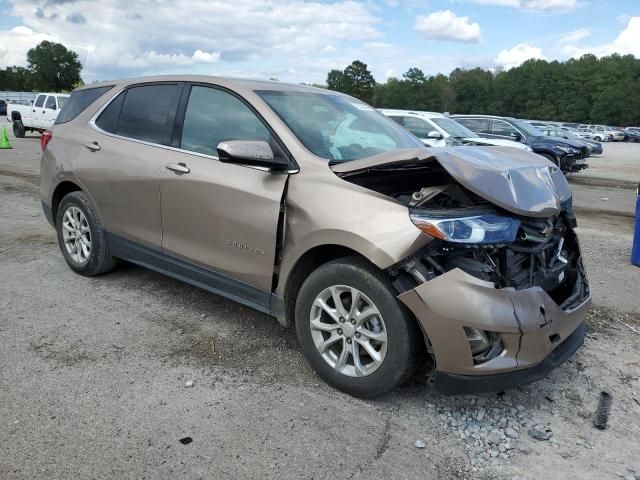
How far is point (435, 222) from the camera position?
2693mm

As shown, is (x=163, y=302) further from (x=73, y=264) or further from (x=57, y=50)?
(x=57, y=50)

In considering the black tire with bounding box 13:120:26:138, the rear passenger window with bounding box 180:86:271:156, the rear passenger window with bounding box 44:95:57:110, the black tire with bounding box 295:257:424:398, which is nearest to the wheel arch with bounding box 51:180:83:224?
the rear passenger window with bounding box 180:86:271:156

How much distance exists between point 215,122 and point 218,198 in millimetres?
600

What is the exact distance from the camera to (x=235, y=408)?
117 inches

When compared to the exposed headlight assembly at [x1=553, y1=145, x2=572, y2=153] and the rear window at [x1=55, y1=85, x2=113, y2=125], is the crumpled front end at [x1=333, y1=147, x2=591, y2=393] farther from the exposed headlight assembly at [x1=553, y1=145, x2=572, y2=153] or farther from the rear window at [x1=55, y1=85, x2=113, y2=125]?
the exposed headlight assembly at [x1=553, y1=145, x2=572, y2=153]

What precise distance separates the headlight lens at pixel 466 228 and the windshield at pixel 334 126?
2.76 feet

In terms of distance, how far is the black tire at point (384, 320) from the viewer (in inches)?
110

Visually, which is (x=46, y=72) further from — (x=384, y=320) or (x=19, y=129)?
(x=384, y=320)

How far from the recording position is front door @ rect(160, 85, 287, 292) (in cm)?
337

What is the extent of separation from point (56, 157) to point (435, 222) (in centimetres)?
378

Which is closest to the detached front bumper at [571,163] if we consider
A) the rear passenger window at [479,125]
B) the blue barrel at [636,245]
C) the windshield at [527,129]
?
the windshield at [527,129]

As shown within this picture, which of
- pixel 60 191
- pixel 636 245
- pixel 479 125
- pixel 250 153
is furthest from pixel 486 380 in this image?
pixel 479 125

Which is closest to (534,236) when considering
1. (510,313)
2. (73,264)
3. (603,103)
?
(510,313)

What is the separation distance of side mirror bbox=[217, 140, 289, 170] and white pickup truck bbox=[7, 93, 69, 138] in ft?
64.2
